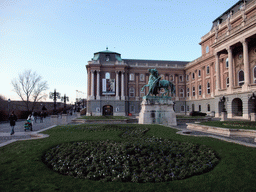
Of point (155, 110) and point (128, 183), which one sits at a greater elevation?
point (155, 110)

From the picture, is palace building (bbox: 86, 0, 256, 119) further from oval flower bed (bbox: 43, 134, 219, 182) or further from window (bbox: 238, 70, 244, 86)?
oval flower bed (bbox: 43, 134, 219, 182)

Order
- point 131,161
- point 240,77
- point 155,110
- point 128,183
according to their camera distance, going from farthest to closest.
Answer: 1. point 240,77
2. point 155,110
3. point 131,161
4. point 128,183

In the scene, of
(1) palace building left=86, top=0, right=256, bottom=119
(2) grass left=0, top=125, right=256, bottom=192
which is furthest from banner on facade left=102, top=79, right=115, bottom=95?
(2) grass left=0, top=125, right=256, bottom=192

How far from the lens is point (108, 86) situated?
52.5 m

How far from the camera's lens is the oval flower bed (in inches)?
192

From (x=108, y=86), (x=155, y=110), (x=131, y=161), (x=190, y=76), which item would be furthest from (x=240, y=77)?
(x=131, y=161)

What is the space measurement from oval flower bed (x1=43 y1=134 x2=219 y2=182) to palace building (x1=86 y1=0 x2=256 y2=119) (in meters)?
29.6

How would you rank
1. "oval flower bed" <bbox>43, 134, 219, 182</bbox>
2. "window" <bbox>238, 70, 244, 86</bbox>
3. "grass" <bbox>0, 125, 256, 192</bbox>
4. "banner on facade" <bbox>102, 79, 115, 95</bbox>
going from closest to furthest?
"grass" <bbox>0, 125, 256, 192</bbox> → "oval flower bed" <bbox>43, 134, 219, 182</bbox> → "window" <bbox>238, 70, 244, 86</bbox> → "banner on facade" <bbox>102, 79, 115, 95</bbox>

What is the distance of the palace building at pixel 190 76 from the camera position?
110ft

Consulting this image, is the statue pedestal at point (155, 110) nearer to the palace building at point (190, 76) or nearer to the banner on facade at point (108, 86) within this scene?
the palace building at point (190, 76)

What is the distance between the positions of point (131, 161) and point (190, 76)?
5322 centimetres

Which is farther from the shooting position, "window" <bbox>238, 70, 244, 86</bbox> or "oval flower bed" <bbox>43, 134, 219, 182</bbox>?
"window" <bbox>238, 70, 244, 86</bbox>

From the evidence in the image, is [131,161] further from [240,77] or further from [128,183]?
[240,77]

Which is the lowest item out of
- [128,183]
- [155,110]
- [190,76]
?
[128,183]
